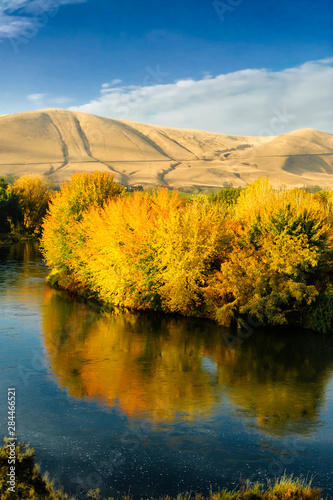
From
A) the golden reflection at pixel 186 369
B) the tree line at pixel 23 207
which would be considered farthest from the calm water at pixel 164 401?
the tree line at pixel 23 207

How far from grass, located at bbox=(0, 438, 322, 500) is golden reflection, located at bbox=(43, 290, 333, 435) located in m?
4.93

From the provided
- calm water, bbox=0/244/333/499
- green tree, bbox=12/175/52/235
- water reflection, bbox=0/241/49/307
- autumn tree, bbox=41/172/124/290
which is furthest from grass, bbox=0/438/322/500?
green tree, bbox=12/175/52/235

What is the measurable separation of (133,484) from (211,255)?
23533 mm

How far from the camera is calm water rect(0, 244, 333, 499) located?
1441 centimetres

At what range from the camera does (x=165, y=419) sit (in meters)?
17.9

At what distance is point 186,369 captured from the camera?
80.0 ft

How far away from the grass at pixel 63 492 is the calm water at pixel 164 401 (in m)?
0.55

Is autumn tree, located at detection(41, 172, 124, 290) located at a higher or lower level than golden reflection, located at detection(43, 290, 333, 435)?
higher

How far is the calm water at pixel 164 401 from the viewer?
47.3 ft

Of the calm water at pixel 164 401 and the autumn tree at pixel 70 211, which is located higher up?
the autumn tree at pixel 70 211

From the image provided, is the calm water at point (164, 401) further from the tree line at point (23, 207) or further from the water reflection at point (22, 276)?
the tree line at point (23, 207)

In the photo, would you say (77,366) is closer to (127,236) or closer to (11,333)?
(11,333)

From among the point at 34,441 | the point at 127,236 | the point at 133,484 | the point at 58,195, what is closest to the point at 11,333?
the point at 127,236

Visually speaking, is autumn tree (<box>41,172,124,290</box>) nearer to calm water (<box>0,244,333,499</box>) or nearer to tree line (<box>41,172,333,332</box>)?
tree line (<box>41,172,333,332</box>)
